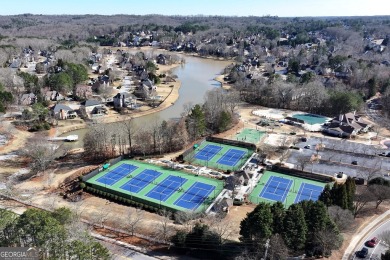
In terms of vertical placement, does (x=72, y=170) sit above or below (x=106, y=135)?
below

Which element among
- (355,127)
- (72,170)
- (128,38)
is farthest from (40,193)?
(128,38)

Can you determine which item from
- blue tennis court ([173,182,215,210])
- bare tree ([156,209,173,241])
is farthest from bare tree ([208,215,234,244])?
bare tree ([156,209,173,241])

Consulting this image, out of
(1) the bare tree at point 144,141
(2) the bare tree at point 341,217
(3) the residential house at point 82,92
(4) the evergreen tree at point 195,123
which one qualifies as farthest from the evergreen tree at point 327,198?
(3) the residential house at point 82,92

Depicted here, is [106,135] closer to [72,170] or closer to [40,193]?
[72,170]

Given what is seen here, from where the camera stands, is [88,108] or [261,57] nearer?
[88,108]

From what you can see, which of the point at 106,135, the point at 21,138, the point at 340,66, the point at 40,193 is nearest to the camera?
the point at 40,193

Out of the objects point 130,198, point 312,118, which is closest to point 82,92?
point 130,198
